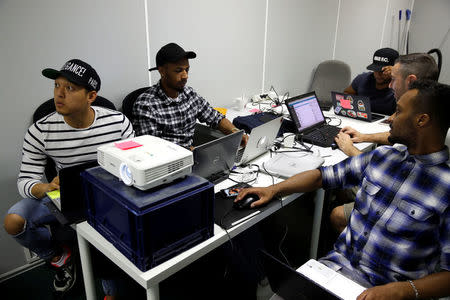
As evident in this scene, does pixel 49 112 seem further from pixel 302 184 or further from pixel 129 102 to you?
pixel 302 184

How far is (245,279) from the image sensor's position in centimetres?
188

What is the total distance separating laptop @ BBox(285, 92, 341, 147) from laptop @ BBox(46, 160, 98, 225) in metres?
1.46

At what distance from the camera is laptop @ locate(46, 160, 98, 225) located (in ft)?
4.19

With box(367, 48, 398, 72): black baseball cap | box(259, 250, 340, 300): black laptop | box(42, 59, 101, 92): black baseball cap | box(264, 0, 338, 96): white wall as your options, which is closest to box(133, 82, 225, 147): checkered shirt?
box(42, 59, 101, 92): black baseball cap

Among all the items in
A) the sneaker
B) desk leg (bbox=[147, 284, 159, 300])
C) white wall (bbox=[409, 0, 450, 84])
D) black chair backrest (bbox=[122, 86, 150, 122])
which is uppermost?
white wall (bbox=[409, 0, 450, 84])

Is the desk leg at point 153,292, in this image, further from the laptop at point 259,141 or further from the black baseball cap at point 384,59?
the black baseball cap at point 384,59

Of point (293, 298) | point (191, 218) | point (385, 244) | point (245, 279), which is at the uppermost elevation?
point (191, 218)

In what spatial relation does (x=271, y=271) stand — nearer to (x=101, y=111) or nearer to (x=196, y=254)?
(x=196, y=254)

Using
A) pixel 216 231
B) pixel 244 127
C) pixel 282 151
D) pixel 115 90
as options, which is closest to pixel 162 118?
pixel 115 90

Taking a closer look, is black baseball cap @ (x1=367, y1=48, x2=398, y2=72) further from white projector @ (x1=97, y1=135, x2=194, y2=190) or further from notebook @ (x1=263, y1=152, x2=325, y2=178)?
white projector @ (x1=97, y1=135, x2=194, y2=190)

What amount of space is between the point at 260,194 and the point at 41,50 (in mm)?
1510

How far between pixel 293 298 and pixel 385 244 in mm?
441

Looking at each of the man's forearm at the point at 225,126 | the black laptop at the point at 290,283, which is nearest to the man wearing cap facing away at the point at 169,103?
the man's forearm at the point at 225,126

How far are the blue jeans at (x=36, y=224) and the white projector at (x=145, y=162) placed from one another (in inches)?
28.5
